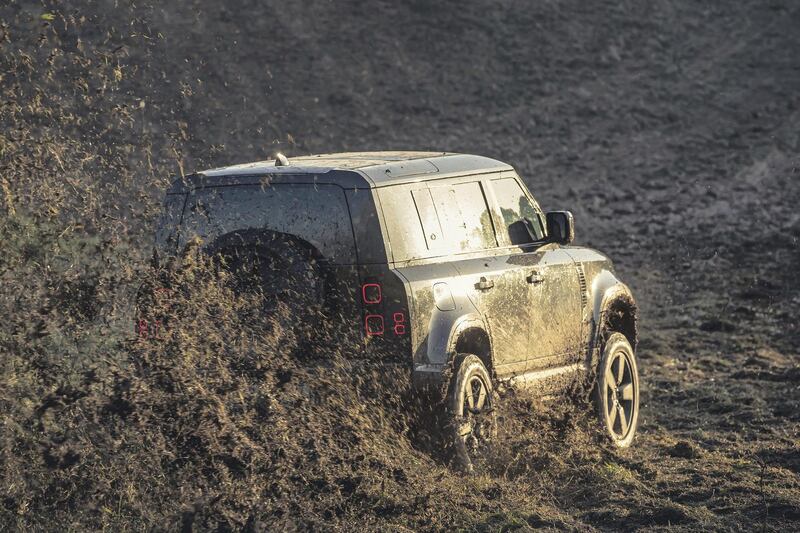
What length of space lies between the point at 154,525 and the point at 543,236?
4.44m

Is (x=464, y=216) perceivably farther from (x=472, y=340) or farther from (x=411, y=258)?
(x=411, y=258)

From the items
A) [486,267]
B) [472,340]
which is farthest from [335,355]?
[486,267]

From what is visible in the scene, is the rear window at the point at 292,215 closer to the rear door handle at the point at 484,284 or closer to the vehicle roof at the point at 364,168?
the vehicle roof at the point at 364,168

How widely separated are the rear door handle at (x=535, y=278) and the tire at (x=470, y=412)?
952mm

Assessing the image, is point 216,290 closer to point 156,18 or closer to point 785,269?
point 785,269

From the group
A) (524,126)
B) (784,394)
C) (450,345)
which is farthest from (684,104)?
(450,345)

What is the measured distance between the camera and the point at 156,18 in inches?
1233

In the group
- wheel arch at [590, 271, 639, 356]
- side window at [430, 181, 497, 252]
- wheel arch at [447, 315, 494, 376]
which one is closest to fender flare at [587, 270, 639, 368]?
wheel arch at [590, 271, 639, 356]

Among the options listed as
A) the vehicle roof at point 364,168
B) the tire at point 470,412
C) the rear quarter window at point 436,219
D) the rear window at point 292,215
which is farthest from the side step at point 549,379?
the rear window at point 292,215

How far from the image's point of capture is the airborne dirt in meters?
6.53

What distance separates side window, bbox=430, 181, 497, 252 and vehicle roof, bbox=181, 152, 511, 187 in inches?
5.1

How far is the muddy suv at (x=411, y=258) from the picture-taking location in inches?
290

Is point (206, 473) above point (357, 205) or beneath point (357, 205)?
beneath

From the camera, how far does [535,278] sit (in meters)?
8.95
